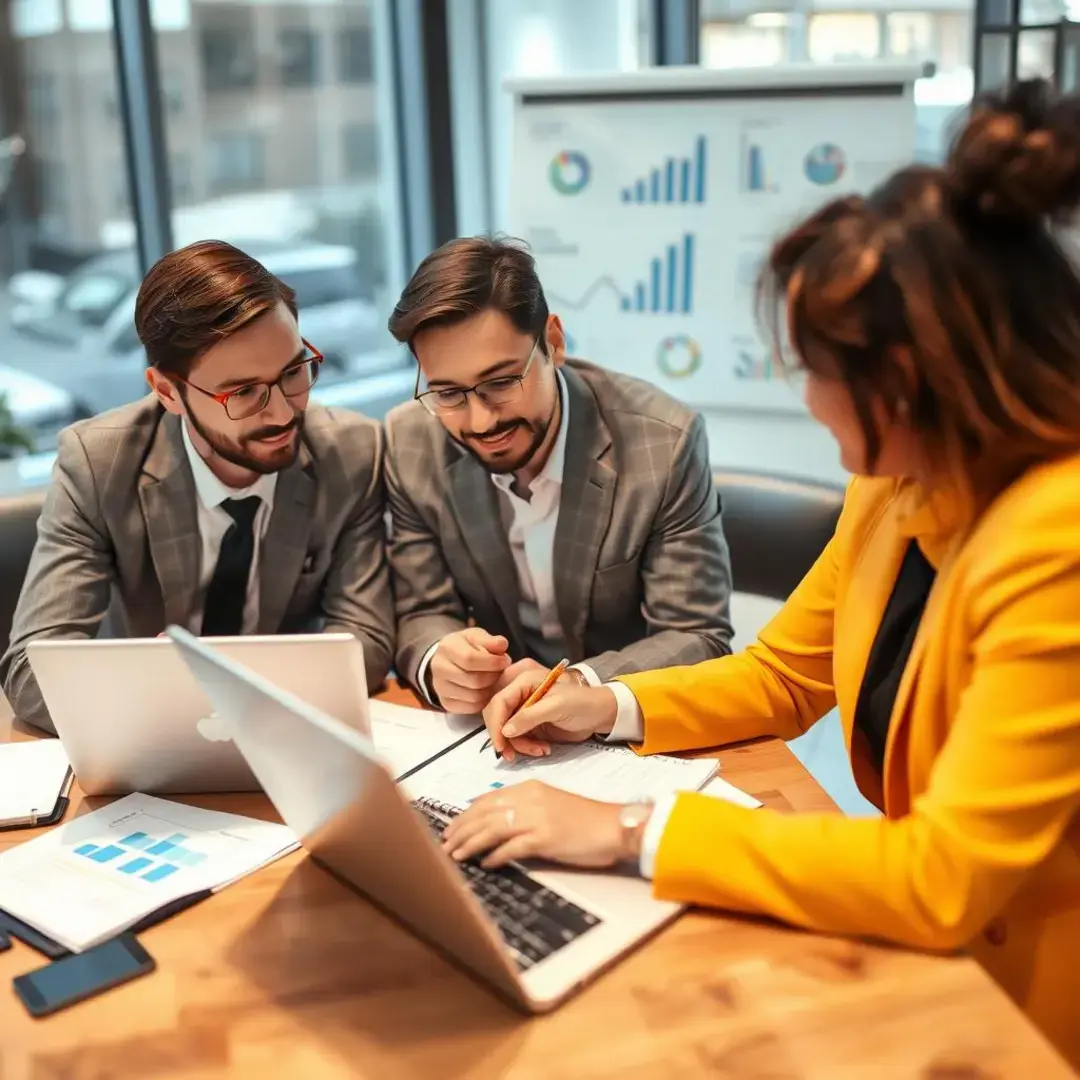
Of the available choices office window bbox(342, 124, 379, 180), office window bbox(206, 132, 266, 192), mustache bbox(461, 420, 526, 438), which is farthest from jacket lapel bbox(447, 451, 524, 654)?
office window bbox(342, 124, 379, 180)

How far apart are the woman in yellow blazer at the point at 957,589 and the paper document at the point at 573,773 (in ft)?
0.41

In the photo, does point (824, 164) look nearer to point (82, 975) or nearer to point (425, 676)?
point (425, 676)

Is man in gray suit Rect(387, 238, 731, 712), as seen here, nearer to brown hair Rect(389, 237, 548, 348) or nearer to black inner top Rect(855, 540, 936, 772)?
brown hair Rect(389, 237, 548, 348)

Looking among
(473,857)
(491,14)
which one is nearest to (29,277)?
(491,14)

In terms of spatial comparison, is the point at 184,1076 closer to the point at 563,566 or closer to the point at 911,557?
the point at 911,557

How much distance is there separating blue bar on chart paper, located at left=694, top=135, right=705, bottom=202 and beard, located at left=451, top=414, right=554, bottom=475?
159 cm

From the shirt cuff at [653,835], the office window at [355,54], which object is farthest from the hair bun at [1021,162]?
the office window at [355,54]

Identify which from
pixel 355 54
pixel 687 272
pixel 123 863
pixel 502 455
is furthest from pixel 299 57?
pixel 123 863

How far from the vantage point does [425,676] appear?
5.13 ft

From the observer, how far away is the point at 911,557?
3.92 feet

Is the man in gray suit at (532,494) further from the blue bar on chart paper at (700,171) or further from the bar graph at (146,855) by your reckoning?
the blue bar on chart paper at (700,171)

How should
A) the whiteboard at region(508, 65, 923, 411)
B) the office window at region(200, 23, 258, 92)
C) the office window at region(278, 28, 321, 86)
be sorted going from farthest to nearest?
the office window at region(278, 28, 321, 86) → the office window at region(200, 23, 258, 92) → the whiteboard at region(508, 65, 923, 411)

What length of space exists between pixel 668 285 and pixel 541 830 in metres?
2.30

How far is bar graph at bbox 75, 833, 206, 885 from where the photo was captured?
119cm
